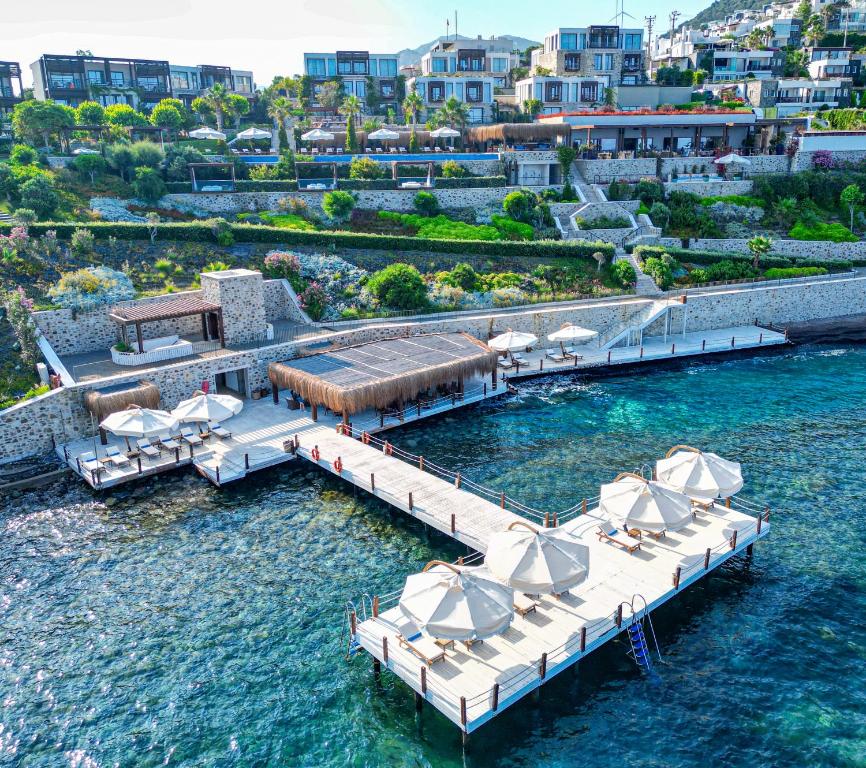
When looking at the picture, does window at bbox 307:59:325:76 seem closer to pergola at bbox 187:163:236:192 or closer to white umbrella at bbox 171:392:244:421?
pergola at bbox 187:163:236:192

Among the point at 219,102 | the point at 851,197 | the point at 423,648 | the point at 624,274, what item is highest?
Result: the point at 219,102

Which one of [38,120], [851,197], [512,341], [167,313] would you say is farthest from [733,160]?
[38,120]

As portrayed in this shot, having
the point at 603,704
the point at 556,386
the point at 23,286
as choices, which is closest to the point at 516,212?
the point at 556,386

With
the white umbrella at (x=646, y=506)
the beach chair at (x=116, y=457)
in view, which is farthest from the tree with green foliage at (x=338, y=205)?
the white umbrella at (x=646, y=506)

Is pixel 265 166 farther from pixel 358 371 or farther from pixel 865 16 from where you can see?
pixel 865 16

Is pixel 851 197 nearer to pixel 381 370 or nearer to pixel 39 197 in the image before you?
pixel 381 370

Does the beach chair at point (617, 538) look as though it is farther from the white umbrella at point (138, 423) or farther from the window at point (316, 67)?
the window at point (316, 67)
